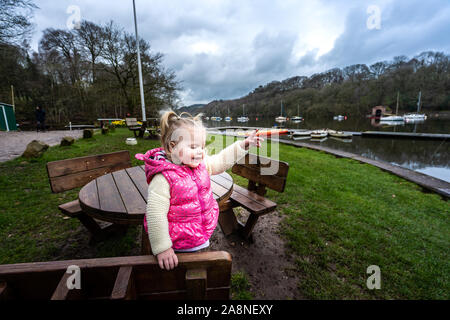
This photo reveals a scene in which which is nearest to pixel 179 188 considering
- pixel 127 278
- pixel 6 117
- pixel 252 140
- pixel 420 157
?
pixel 127 278

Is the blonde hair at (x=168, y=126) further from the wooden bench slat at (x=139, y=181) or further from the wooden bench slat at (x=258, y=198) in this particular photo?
the wooden bench slat at (x=258, y=198)

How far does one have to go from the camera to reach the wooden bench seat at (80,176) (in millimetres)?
2409

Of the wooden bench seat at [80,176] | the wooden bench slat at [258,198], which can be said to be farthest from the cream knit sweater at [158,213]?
the wooden bench seat at [80,176]

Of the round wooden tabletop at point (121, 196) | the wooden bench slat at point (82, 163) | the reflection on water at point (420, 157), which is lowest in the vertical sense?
the reflection on water at point (420, 157)

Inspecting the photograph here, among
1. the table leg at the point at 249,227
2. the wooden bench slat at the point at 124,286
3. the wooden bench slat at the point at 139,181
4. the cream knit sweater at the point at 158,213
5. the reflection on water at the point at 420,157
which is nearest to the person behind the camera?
the wooden bench slat at the point at 124,286

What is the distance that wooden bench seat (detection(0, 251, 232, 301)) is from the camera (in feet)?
2.51

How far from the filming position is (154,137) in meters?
11.7

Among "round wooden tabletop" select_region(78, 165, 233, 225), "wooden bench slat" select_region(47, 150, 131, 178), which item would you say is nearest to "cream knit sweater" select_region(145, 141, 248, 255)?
"round wooden tabletop" select_region(78, 165, 233, 225)

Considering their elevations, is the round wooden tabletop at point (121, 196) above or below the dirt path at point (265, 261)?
above

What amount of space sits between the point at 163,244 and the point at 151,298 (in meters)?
0.27

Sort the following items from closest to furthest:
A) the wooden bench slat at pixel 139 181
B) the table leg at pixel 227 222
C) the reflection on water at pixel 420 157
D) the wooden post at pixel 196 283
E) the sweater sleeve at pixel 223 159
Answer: the wooden post at pixel 196 283, the sweater sleeve at pixel 223 159, the wooden bench slat at pixel 139 181, the table leg at pixel 227 222, the reflection on water at pixel 420 157

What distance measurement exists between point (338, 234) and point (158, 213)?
108 inches

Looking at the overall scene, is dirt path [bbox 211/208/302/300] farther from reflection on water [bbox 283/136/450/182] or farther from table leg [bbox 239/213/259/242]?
reflection on water [bbox 283/136/450/182]

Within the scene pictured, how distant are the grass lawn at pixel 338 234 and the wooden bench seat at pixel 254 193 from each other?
0.69 meters
